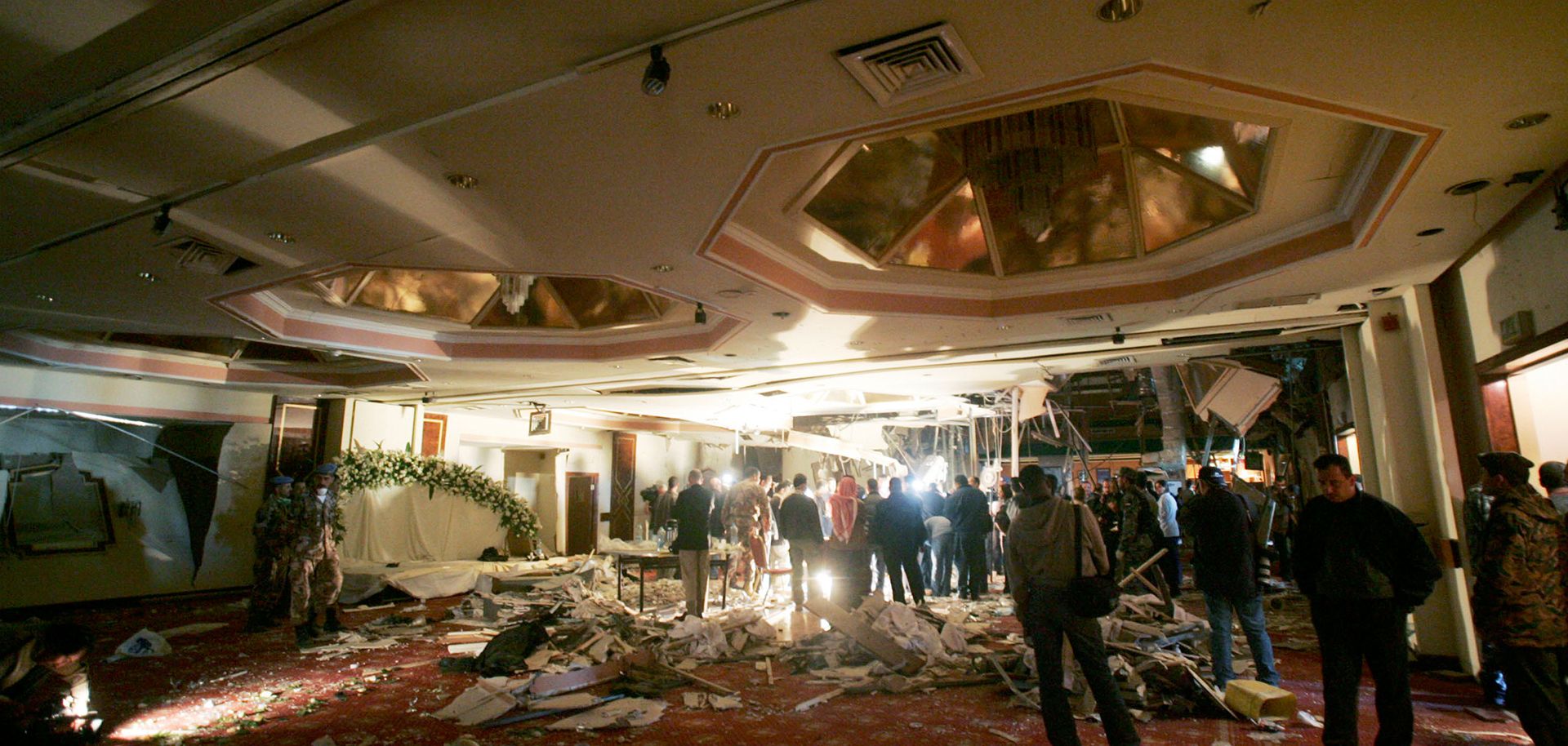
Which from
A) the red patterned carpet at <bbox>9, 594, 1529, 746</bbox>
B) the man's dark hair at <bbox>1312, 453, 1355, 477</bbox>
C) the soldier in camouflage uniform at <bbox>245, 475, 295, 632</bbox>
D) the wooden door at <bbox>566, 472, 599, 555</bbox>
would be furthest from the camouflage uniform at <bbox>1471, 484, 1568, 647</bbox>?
the wooden door at <bbox>566, 472, 599, 555</bbox>

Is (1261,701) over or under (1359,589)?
under

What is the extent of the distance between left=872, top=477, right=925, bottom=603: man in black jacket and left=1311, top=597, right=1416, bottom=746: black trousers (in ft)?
17.0

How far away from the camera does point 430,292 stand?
7973 mm

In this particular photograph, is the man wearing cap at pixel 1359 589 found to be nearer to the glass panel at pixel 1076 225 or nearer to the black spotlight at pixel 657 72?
the glass panel at pixel 1076 225

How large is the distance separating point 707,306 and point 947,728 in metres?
3.83

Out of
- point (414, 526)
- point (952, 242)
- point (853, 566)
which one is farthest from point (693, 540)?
point (414, 526)

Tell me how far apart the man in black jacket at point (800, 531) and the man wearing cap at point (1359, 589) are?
5557 millimetres

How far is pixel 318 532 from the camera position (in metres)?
7.88

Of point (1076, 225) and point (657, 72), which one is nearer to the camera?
point (657, 72)

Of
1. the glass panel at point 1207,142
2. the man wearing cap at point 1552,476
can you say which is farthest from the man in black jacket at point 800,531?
the man wearing cap at point 1552,476

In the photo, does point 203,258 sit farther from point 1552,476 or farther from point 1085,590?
point 1552,476

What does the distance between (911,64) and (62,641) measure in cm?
481

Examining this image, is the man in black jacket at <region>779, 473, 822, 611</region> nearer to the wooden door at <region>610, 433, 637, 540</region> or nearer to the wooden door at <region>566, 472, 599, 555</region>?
the wooden door at <region>566, 472, 599, 555</region>

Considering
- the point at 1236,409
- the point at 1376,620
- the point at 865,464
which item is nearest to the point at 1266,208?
the point at 1376,620
